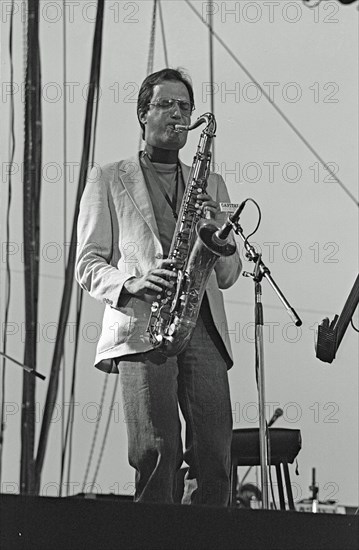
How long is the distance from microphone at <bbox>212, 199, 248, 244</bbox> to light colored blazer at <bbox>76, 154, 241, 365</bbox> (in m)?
0.08

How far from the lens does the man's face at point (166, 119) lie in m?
2.96

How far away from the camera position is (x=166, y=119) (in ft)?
9.80

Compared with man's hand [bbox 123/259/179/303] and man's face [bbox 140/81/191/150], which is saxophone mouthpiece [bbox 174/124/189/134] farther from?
man's hand [bbox 123/259/179/303]

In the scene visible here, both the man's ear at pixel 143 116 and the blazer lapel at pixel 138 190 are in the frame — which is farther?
the man's ear at pixel 143 116

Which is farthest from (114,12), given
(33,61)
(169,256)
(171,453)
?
(171,453)

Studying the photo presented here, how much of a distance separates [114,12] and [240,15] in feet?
1.63

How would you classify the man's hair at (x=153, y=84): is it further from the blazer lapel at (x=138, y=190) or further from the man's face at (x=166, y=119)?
the blazer lapel at (x=138, y=190)

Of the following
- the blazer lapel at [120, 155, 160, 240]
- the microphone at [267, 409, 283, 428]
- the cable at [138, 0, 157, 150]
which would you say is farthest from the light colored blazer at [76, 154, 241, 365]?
the cable at [138, 0, 157, 150]

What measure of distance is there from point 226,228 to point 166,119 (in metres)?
0.46

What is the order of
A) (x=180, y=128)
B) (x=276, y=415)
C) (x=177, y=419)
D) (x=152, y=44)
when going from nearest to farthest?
(x=177, y=419)
(x=180, y=128)
(x=276, y=415)
(x=152, y=44)

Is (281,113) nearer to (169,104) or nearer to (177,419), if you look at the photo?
A: (169,104)

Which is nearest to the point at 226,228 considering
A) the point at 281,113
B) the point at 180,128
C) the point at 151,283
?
the point at 151,283

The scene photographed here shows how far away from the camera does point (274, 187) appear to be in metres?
3.48

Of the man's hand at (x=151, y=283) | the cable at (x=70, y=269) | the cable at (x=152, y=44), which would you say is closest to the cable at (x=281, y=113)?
the cable at (x=152, y=44)
